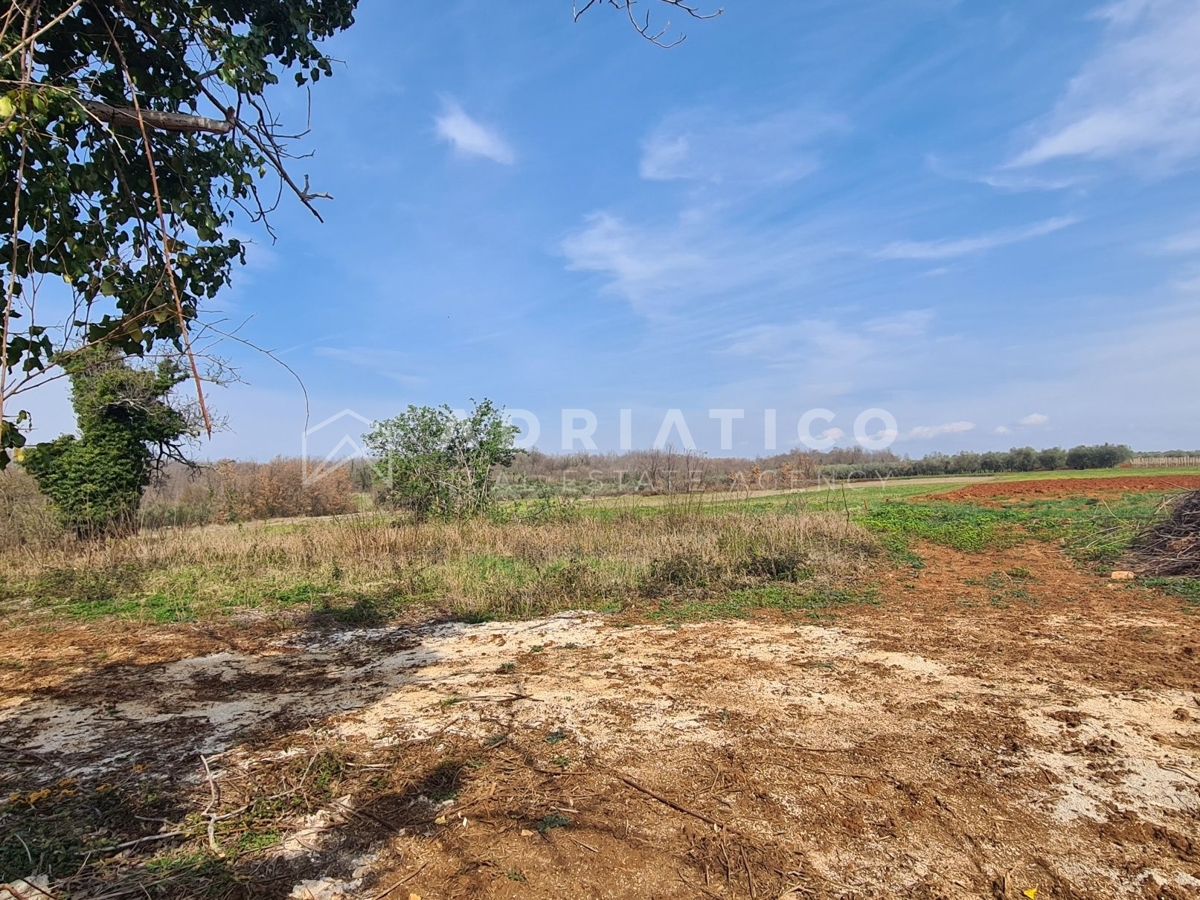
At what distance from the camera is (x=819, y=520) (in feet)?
36.4

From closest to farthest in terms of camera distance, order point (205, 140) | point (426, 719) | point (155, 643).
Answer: point (205, 140) < point (426, 719) < point (155, 643)

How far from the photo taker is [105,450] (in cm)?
1288

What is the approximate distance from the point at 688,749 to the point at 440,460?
479 inches

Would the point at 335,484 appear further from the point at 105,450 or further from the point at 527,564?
the point at 527,564

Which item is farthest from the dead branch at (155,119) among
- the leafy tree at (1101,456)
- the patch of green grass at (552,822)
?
the leafy tree at (1101,456)

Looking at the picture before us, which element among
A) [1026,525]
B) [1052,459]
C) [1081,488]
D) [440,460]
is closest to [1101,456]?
[1052,459]

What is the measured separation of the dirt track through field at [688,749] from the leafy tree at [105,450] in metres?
7.88

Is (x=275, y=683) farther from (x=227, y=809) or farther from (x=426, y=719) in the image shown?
(x=227, y=809)

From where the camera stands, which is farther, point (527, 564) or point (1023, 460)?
point (1023, 460)

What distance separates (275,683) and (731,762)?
3790 mm

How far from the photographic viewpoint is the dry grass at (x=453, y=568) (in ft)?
26.2

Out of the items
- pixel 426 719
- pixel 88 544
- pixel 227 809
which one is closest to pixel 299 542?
pixel 88 544

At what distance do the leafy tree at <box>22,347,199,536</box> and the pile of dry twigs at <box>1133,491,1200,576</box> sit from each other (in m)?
16.5

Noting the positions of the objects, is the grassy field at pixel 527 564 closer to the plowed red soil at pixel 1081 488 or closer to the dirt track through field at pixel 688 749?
the dirt track through field at pixel 688 749
